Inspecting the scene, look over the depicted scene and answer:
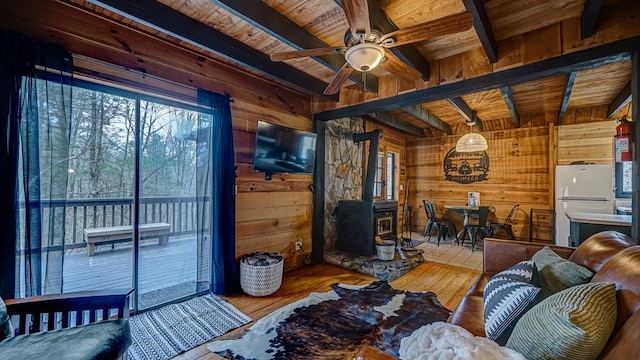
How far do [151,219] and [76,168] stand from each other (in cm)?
73

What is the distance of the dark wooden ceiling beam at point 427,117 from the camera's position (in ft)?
14.6

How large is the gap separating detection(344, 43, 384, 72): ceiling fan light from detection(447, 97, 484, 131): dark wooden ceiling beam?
2329 mm

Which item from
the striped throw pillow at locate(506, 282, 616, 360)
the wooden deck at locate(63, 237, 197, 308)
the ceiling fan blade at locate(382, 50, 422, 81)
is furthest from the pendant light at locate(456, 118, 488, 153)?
the wooden deck at locate(63, 237, 197, 308)

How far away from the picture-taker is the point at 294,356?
183 centimetres

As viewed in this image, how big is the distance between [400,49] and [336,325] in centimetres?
247

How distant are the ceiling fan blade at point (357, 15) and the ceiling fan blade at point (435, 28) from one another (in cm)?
18

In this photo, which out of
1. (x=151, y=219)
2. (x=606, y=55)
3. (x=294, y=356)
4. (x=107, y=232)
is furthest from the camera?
(x=151, y=219)

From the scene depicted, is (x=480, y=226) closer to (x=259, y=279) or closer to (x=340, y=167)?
(x=340, y=167)

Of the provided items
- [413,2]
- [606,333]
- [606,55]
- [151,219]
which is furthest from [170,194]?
[606,55]

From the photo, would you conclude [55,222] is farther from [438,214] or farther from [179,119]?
[438,214]

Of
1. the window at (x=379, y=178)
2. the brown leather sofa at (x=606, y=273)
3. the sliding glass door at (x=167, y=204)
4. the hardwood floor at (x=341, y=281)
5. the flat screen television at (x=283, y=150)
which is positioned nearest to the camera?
the brown leather sofa at (x=606, y=273)

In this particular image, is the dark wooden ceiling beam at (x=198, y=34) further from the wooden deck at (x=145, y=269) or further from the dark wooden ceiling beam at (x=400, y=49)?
the wooden deck at (x=145, y=269)

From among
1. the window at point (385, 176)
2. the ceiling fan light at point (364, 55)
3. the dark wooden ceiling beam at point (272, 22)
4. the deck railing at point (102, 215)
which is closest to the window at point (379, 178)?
the window at point (385, 176)

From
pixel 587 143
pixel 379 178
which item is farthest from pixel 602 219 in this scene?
pixel 379 178
